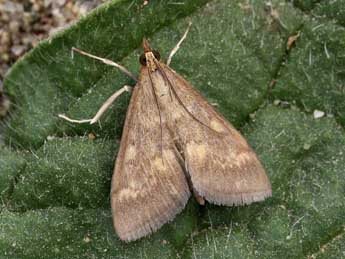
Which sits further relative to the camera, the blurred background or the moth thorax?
the blurred background

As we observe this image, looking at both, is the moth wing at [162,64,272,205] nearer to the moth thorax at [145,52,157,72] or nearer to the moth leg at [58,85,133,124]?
the moth thorax at [145,52,157,72]

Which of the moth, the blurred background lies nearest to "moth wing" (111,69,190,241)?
the moth

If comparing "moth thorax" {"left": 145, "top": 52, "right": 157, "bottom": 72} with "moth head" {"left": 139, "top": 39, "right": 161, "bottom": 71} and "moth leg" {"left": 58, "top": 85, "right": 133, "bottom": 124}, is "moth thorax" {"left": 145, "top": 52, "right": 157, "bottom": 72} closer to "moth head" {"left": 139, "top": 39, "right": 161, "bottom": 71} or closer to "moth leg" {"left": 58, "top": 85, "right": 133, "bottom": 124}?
"moth head" {"left": 139, "top": 39, "right": 161, "bottom": 71}

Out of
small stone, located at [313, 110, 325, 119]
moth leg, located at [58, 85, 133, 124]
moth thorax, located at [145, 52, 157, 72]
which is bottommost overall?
small stone, located at [313, 110, 325, 119]

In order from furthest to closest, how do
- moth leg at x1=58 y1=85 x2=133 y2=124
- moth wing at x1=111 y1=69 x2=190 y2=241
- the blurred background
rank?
the blurred background, moth leg at x1=58 y1=85 x2=133 y2=124, moth wing at x1=111 y1=69 x2=190 y2=241

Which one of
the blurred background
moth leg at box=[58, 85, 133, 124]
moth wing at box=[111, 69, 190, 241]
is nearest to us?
moth wing at box=[111, 69, 190, 241]

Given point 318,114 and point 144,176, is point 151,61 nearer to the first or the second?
point 144,176

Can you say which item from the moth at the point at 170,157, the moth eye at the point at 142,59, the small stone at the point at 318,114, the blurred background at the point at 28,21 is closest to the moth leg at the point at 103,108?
the moth at the point at 170,157

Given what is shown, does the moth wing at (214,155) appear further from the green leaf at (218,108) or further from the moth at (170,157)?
the green leaf at (218,108)

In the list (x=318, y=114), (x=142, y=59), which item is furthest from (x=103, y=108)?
(x=318, y=114)

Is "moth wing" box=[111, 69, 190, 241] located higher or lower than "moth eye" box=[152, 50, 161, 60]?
lower
